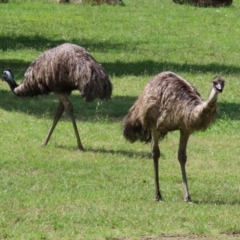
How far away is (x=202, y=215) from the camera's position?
9.38m

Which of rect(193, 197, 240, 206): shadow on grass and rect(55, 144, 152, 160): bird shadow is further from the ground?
rect(193, 197, 240, 206): shadow on grass

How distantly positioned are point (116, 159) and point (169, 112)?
7.75 feet

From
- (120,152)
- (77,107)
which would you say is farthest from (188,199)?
(77,107)

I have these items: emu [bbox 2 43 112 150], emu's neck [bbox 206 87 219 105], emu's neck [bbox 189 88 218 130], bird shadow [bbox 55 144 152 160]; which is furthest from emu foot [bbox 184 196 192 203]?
emu [bbox 2 43 112 150]

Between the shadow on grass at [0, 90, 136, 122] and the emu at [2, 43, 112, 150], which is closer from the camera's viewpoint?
the emu at [2, 43, 112, 150]

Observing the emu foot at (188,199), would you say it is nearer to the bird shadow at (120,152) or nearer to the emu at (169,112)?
the emu at (169,112)

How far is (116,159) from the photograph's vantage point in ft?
39.7

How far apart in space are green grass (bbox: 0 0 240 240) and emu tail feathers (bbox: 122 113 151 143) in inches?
21.9

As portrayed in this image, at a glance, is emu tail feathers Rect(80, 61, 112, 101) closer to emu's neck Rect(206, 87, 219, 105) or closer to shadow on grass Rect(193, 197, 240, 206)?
shadow on grass Rect(193, 197, 240, 206)

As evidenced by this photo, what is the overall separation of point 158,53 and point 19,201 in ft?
41.0

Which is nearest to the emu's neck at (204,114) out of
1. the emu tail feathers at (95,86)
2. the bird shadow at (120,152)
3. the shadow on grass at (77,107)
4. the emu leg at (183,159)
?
the emu leg at (183,159)

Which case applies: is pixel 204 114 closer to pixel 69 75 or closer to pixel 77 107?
pixel 69 75

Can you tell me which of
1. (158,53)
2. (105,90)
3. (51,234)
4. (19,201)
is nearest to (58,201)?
(19,201)

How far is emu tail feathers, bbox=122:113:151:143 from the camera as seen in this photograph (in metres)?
10.4
